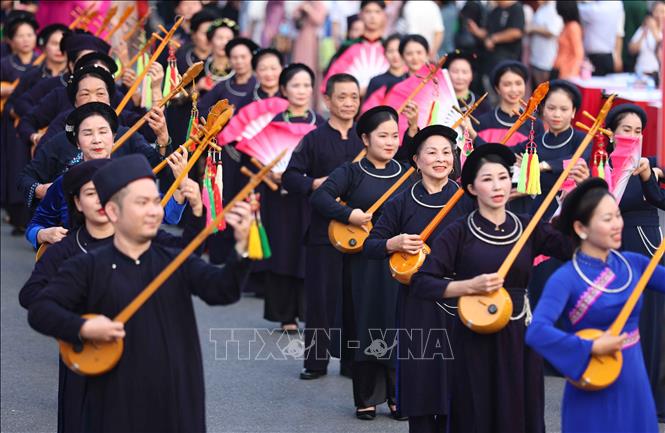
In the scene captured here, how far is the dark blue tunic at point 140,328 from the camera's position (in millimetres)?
5859

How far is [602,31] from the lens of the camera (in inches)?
608

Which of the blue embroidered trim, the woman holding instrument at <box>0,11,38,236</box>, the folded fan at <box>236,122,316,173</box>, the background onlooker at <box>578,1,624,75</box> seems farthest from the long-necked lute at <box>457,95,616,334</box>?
the background onlooker at <box>578,1,624,75</box>

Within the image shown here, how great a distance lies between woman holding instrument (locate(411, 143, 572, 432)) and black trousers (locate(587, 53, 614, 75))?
29.6ft

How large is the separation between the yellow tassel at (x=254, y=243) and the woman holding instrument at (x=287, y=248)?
17.2 ft

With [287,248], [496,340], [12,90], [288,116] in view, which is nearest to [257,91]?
[288,116]

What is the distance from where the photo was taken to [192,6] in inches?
592

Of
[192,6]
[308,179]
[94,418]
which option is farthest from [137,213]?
[192,6]

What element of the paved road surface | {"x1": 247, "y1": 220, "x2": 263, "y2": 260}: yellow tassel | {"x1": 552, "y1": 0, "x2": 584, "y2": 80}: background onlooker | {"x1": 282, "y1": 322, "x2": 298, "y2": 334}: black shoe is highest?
{"x1": 552, "y1": 0, "x2": 584, "y2": 80}: background onlooker

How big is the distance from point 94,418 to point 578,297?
2.01m

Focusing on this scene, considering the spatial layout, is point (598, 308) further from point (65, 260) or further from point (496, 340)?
point (65, 260)

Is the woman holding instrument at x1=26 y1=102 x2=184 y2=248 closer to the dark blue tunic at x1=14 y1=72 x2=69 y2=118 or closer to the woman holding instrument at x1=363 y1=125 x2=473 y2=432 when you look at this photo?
the woman holding instrument at x1=363 y1=125 x2=473 y2=432

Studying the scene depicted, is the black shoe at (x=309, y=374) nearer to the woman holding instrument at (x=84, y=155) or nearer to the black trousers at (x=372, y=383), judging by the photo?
the black trousers at (x=372, y=383)

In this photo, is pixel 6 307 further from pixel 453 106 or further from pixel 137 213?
pixel 137 213

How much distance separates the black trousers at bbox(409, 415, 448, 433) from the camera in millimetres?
7719
